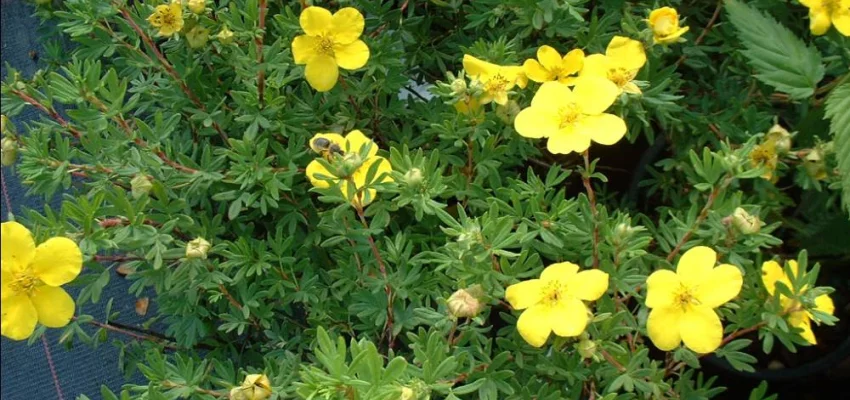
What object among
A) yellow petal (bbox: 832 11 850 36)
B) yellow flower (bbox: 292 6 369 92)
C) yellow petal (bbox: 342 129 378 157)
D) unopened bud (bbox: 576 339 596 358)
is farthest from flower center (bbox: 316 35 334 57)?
yellow petal (bbox: 832 11 850 36)

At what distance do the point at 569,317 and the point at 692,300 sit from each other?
149 millimetres

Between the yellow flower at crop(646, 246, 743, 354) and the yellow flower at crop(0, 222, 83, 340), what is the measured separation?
656 mm

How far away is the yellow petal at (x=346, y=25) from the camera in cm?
108

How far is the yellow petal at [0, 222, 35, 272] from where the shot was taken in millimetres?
842

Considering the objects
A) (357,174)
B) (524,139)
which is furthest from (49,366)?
(524,139)

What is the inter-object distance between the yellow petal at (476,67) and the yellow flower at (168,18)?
1.24ft

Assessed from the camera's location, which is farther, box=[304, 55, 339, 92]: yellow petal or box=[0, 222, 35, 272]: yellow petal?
box=[304, 55, 339, 92]: yellow petal

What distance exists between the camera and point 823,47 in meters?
1.42

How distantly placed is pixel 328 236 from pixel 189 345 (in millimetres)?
250

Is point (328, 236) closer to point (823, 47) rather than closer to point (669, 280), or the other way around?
point (669, 280)

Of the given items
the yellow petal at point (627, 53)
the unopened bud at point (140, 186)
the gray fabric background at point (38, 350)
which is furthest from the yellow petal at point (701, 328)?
the gray fabric background at point (38, 350)

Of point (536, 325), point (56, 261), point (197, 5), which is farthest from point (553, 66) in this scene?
point (56, 261)

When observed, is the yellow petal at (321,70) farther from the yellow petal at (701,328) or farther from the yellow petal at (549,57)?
the yellow petal at (701,328)

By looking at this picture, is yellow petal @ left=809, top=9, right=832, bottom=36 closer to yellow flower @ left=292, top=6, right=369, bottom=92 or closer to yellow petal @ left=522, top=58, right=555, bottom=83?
yellow petal @ left=522, top=58, right=555, bottom=83
